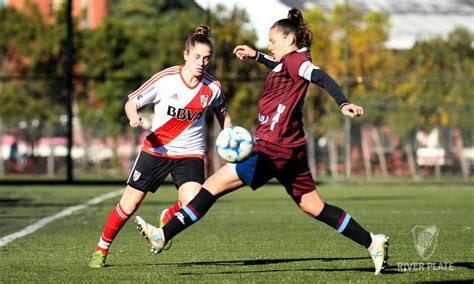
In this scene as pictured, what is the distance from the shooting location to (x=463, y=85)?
30.3 meters

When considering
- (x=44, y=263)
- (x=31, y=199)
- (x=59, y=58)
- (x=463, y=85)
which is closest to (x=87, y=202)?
(x=31, y=199)

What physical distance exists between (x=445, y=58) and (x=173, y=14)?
26.1 metres

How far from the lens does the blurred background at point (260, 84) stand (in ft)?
99.3

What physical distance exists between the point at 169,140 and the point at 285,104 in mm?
1329

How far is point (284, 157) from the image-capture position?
7891mm

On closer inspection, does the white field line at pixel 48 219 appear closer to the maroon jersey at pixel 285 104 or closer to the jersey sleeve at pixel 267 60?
the jersey sleeve at pixel 267 60

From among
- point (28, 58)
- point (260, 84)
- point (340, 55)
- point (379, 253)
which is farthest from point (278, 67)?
point (28, 58)

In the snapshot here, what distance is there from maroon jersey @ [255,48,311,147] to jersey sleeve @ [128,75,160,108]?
1.14 metres

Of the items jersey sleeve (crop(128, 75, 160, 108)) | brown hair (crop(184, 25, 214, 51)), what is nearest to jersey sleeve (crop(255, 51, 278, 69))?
brown hair (crop(184, 25, 214, 51))

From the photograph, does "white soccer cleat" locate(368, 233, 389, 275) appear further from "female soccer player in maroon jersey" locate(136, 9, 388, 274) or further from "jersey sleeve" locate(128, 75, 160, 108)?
"jersey sleeve" locate(128, 75, 160, 108)

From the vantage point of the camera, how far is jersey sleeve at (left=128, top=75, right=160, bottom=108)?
874 cm

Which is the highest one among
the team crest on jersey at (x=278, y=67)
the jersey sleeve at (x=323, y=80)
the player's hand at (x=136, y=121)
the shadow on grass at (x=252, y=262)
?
the team crest on jersey at (x=278, y=67)

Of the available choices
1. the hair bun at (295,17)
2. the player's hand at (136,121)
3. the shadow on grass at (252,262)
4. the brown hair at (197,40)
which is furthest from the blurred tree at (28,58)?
the hair bun at (295,17)

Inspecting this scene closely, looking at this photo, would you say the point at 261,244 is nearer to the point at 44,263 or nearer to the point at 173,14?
the point at 44,263
